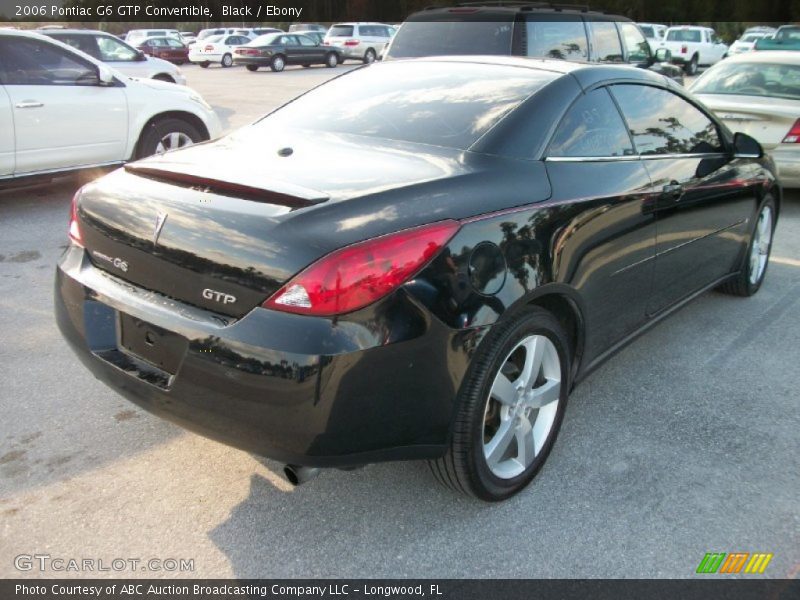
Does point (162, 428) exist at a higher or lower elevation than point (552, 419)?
lower

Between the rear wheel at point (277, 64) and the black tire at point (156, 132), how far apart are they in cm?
2285

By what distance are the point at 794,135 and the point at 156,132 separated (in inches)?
257

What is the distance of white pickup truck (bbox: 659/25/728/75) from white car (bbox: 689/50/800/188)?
74.3 ft

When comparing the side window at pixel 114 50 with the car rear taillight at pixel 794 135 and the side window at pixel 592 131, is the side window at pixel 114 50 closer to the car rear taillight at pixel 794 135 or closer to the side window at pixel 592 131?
the car rear taillight at pixel 794 135

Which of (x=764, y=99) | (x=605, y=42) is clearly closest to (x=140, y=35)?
(x=605, y=42)

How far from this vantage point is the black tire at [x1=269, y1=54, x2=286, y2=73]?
29328 millimetres

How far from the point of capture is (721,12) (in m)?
42.0

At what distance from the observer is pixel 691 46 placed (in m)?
29.3

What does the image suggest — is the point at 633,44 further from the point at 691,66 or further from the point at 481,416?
the point at 691,66

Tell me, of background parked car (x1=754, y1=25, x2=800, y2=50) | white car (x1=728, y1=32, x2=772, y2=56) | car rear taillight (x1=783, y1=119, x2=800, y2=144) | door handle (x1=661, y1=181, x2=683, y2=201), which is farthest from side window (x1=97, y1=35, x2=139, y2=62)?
white car (x1=728, y1=32, x2=772, y2=56)

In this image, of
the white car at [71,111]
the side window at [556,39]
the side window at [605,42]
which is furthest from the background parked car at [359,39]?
the white car at [71,111]

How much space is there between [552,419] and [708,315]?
7.74ft

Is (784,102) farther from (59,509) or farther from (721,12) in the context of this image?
(721,12)

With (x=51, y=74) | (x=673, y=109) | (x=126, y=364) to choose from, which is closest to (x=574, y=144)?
(x=673, y=109)
